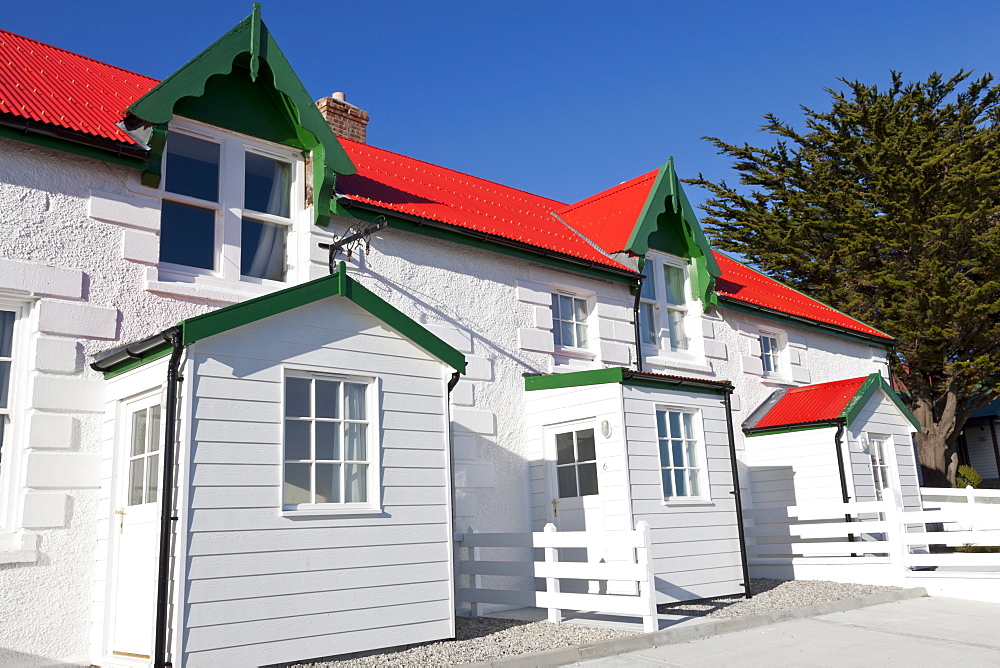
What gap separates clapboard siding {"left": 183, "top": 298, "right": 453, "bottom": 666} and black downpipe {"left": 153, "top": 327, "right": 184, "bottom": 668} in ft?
0.55

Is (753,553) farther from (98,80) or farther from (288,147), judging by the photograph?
(98,80)

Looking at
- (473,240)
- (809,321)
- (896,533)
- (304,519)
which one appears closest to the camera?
(304,519)

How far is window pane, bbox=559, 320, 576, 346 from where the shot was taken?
14336 millimetres

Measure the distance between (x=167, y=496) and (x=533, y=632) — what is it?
14.2ft

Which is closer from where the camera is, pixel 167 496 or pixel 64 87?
pixel 167 496

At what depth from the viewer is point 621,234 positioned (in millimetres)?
15422

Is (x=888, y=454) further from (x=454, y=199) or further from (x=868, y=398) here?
(x=454, y=199)

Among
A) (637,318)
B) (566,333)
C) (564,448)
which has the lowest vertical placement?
(564,448)

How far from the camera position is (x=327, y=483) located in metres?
8.52

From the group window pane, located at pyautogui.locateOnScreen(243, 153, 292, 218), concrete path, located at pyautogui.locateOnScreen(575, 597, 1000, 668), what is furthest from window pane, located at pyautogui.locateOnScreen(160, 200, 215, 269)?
concrete path, located at pyautogui.locateOnScreen(575, 597, 1000, 668)

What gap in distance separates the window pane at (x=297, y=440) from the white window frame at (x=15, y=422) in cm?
254

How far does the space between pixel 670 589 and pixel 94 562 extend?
706cm

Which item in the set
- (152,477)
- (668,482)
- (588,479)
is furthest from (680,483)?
(152,477)

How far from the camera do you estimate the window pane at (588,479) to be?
11867 mm
